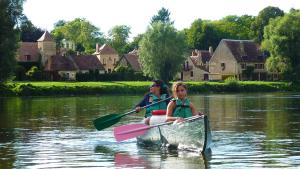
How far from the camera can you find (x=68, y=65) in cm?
11131

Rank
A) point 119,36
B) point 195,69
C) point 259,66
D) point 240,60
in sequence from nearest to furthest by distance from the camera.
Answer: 1. point 240,60
2. point 259,66
3. point 195,69
4. point 119,36

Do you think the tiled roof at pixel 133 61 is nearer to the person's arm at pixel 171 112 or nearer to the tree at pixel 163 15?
the tree at pixel 163 15

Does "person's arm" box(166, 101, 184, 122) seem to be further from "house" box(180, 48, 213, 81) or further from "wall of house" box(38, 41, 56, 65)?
"house" box(180, 48, 213, 81)

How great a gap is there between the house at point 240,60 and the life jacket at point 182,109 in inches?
4017

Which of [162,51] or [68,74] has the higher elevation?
[162,51]

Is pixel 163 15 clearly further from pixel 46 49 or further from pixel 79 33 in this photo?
pixel 79 33

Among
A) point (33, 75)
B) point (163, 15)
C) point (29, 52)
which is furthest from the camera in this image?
point (163, 15)

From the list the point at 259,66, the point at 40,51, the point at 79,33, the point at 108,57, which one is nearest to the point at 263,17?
the point at 259,66

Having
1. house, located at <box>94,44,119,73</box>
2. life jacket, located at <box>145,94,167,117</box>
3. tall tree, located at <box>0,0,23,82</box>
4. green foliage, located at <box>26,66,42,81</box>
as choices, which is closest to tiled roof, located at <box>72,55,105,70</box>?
green foliage, located at <box>26,66,42,81</box>

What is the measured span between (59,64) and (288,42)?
38740 millimetres

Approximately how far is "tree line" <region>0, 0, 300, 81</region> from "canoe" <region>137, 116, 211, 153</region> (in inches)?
1766

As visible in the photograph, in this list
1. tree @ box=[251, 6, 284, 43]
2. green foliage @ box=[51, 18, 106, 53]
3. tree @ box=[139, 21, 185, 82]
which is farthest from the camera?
green foliage @ box=[51, 18, 106, 53]

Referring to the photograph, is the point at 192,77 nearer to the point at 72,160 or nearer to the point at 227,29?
the point at 227,29

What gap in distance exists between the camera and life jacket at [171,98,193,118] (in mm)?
18078
